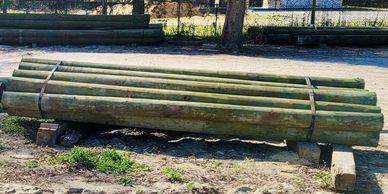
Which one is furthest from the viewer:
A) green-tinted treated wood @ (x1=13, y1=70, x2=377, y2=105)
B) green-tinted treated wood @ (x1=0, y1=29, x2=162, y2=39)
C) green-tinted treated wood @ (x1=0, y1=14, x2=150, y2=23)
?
green-tinted treated wood @ (x1=0, y1=14, x2=150, y2=23)

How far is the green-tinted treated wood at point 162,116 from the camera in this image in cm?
573

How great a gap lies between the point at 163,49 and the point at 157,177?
11.6 meters

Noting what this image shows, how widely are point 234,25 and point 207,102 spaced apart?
1026cm

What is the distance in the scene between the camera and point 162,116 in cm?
587

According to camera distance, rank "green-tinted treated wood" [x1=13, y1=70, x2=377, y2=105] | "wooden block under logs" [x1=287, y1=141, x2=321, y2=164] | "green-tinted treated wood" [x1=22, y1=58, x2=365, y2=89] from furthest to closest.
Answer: "green-tinted treated wood" [x1=22, y1=58, x2=365, y2=89]
"green-tinted treated wood" [x1=13, y1=70, x2=377, y2=105]
"wooden block under logs" [x1=287, y1=141, x2=321, y2=164]

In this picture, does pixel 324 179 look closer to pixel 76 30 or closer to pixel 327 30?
pixel 76 30

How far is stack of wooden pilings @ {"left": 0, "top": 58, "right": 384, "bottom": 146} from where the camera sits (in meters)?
5.71

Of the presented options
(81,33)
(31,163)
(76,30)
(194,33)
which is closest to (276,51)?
(194,33)

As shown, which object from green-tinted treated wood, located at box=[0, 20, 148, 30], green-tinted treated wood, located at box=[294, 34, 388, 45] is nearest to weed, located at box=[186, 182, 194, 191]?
green-tinted treated wood, located at box=[0, 20, 148, 30]

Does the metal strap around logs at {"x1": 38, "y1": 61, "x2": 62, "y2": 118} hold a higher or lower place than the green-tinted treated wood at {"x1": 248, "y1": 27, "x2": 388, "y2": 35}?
lower

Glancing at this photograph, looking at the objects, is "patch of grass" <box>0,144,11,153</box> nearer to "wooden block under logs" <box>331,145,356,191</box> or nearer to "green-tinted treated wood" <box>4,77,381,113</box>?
"green-tinted treated wood" <box>4,77,381,113</box>

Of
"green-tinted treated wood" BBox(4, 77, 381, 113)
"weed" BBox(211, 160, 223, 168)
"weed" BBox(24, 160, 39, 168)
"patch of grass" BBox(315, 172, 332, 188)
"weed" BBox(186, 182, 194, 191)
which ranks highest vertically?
"green-tinted treated wood" BBox(4, 77, 381, 113)

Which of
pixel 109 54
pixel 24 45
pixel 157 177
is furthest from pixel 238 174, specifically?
pixel 24 45

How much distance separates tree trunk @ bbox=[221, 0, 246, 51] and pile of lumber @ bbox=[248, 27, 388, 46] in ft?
9.54
